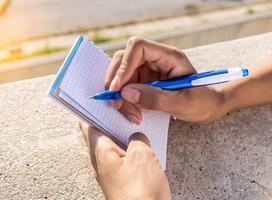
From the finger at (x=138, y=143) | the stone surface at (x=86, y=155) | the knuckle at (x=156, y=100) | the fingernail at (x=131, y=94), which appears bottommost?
the stone surface at (x=86, y=155)

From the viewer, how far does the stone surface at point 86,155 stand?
115 centimetres

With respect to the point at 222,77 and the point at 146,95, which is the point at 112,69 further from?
the point at 222,77

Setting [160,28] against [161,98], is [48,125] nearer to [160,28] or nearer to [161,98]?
[161,98]

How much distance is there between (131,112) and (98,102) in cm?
9

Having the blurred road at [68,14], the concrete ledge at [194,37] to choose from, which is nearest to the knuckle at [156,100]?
the concrete ledge at [194,37]

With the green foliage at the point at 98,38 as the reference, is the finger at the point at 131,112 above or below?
above

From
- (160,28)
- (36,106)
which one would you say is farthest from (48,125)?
(160,28)

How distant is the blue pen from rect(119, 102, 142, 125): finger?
46mm

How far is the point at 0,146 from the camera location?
1233mm

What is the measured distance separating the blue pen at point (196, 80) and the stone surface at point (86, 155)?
0.19 metres

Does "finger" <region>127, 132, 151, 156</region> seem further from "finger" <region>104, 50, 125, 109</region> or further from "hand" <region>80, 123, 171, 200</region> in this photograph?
"finger" <region>104, 50, 125, 109</region>

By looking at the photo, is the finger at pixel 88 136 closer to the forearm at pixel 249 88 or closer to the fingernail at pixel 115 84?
the fingernail at pixel 115 84

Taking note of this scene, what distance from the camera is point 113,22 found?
199 inches

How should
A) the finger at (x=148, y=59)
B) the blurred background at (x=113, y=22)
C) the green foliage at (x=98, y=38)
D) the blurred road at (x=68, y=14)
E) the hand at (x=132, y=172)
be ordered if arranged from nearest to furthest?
the hand at (x=132, y=172), the finger at (x=148, y=59), the blurred background at (x=113, y=22), the green foliage at (x=98, y=38), the blurred road at (x=68, y=14)
